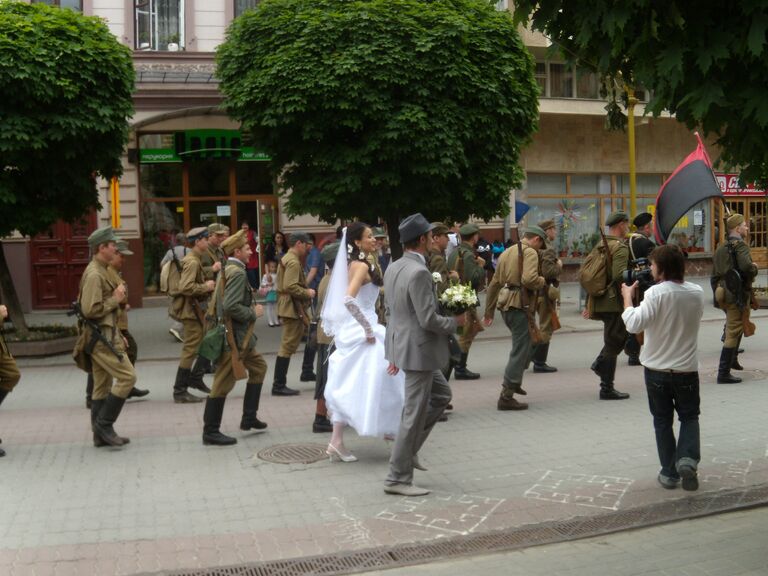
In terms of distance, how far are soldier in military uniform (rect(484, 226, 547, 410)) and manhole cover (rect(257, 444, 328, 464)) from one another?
7.37ft

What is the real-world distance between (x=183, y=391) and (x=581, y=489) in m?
5.26

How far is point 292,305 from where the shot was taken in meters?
10.6

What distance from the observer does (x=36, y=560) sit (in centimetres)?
527

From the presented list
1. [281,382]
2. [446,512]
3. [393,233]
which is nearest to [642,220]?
[281,382]

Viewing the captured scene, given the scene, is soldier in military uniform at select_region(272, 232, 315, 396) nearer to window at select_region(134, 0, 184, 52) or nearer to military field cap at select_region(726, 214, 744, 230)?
military field cap at select_region(726, 214, 744, 230)

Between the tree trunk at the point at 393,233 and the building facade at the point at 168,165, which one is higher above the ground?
the building facade at the point at 168,165

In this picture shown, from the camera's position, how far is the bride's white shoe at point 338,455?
23.8 feet

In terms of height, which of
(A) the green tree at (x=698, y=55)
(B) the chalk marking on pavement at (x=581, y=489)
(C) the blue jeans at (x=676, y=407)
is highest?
(A) the green tree at (x=698, y=55)

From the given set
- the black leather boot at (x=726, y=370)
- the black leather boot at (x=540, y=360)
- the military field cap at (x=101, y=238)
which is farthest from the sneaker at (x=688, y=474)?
the black leather boot at (x=540, y=360)

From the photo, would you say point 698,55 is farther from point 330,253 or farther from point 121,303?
point 121,303

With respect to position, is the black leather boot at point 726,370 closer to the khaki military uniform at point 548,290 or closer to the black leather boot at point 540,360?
the khaki military uniform at point 548,290

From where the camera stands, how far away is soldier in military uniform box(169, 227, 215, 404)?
1018cm

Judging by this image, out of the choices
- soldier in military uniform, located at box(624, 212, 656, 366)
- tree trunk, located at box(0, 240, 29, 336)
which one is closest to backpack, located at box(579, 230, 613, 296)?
soldier in military uniform, located at box(624, 212, 656, 366)

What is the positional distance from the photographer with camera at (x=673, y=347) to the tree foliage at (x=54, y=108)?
994 centimetres
